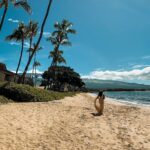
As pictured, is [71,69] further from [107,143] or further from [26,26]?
[107,143]

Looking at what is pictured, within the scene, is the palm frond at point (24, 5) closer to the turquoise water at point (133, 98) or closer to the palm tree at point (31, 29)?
the palm tree at point (31, 29)

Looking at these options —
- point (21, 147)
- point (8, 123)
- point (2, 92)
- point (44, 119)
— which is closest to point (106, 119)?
point (44, 119)

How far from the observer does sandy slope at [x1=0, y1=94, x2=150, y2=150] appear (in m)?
13.4

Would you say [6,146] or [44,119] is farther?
[44,119]

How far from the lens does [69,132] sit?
1573 centimetres

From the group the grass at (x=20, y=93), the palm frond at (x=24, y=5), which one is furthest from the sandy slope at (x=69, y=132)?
the palm frond at (x=24, y=5)

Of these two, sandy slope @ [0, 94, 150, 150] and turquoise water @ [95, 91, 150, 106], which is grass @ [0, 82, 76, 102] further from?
turquoise water @ [95, 91, 150, 106]

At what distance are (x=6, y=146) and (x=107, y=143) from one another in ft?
15.1

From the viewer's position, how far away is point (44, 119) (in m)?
18.4

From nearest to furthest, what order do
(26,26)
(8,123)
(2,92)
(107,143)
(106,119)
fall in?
(107,143) → (8,123) → (106,119) → (2,92) → (26,26)

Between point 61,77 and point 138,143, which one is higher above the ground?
point 61,77

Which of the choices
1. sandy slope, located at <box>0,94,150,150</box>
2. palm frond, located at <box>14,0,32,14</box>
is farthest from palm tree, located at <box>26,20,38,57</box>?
sandy slope, located at <box>0,94,150,150</box>

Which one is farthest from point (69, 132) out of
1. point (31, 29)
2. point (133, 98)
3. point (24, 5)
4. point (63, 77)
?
point (133, 98)

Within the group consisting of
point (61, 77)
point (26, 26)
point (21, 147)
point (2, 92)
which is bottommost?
point (21, 147)
